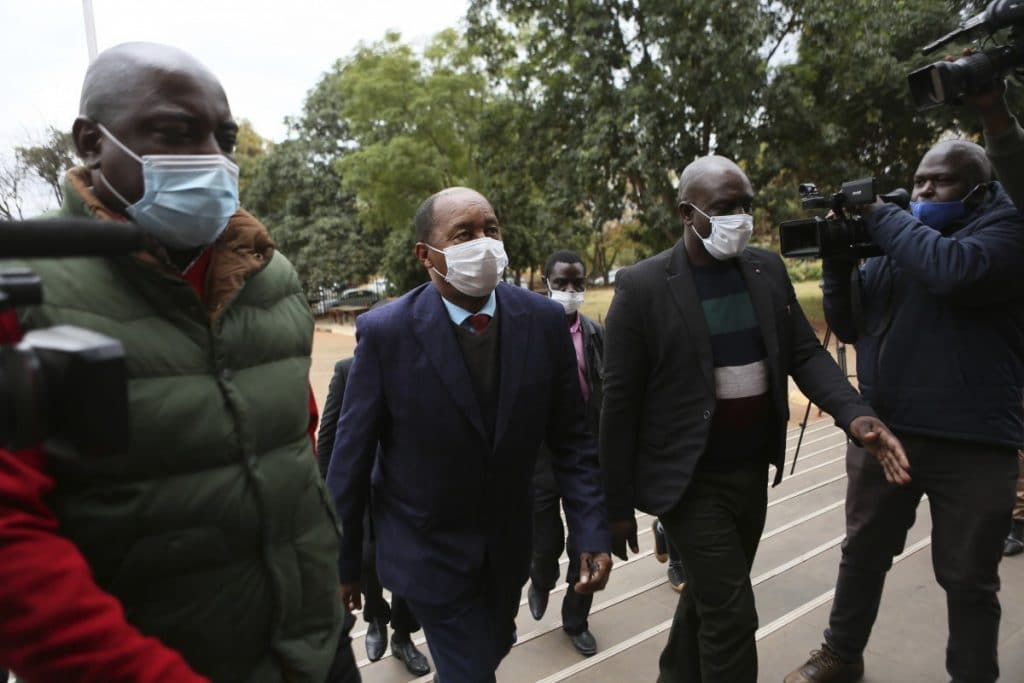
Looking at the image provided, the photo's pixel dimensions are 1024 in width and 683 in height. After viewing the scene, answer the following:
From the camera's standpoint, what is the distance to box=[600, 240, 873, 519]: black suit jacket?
285 cm

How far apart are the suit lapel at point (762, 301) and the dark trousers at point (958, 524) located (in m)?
0.74

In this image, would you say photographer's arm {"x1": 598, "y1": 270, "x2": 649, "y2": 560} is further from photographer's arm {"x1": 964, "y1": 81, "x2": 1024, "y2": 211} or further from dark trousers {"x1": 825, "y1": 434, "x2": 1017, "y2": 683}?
photographer's arm {"x1": 964, "y1": 81, "x2": 1024, "y2": 211}

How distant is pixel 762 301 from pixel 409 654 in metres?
2.51

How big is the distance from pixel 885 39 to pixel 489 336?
1398 centimetres

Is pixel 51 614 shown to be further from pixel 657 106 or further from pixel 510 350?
pixel 657 106

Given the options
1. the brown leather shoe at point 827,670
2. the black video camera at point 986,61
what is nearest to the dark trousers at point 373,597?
the brown leather shoe at point 827,670

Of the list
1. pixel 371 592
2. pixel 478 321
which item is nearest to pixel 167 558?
pixel 478 321

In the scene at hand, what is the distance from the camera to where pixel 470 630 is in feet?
8.39

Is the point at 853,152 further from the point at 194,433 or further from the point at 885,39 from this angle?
the point at 194,433

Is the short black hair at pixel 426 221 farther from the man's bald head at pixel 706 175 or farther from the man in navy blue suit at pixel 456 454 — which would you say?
the man's bald head at pixel 706 175

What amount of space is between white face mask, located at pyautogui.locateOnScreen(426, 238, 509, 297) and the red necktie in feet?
0.26

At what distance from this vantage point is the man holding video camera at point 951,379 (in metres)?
2.84

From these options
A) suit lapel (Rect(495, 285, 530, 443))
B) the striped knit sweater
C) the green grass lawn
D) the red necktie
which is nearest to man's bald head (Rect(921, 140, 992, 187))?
the striped knit sweater

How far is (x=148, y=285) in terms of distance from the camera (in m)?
1.50
